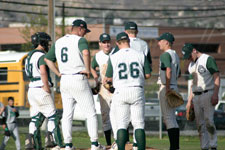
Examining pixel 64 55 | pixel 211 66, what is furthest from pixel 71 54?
pixel 211 66

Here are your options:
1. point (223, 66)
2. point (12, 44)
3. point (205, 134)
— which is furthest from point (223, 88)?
point (12, 44)

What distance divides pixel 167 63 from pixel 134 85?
1726 millimetres

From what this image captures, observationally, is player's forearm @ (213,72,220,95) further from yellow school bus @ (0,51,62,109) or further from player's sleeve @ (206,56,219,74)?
yellow school bus @ (0,51,62,109)

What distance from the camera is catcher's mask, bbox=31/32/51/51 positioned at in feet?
35.0

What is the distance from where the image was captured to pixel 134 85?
28.6 feet

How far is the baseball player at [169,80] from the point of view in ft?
33.6

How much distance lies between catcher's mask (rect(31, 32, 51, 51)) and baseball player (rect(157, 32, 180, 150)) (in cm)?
243

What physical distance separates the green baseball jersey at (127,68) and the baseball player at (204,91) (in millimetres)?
2671

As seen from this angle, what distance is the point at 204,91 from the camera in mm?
11125

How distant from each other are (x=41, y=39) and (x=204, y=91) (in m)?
3.72

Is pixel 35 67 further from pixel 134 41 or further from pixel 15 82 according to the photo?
pixel 15 82

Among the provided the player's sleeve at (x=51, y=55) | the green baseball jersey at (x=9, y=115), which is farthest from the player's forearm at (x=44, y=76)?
the green baseball jersey at (x=9, y=115)

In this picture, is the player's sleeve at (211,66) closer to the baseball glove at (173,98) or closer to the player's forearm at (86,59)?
the baseball glove at (173,98)

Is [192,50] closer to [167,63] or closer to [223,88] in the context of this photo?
[167,63]
